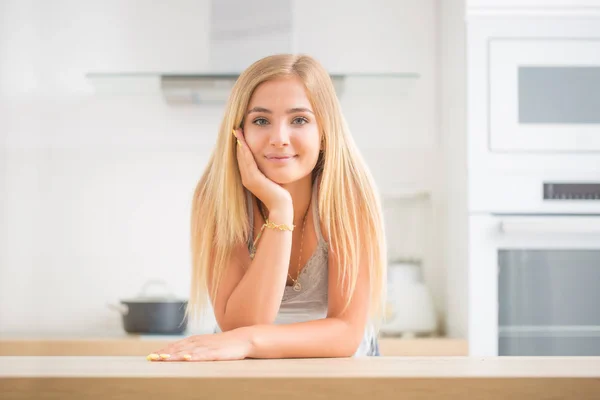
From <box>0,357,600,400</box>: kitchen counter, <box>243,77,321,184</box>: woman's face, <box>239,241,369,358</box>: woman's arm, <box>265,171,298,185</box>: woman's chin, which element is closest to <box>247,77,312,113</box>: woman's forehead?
<box>243,77,321,184</box>: woman's face

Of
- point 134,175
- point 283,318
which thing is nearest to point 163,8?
point 134,175

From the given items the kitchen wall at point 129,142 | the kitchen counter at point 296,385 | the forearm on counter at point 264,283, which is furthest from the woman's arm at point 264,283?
the kitchen wall at point 129,142

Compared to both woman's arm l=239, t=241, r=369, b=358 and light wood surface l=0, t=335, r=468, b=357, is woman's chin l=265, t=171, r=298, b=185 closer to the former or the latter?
woman's arm l=239, t=241, r=369, b=358

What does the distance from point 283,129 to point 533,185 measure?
1.30 m

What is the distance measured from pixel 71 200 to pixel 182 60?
67 centimetres

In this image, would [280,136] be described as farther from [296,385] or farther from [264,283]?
[296,385]

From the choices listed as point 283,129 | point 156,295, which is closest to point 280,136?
point 283,129

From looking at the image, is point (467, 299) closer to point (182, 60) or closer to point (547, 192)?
point (547, 192)

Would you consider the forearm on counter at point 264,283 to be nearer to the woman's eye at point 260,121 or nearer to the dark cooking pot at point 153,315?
the woman's eye at point 260,121

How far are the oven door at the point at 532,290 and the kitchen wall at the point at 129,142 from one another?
43cm

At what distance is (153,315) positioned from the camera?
87.3 inches

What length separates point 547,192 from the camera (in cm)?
215

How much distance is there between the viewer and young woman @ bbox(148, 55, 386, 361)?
1.10 metres

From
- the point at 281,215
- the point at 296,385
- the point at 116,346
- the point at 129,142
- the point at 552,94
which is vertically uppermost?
the point at 552,94
